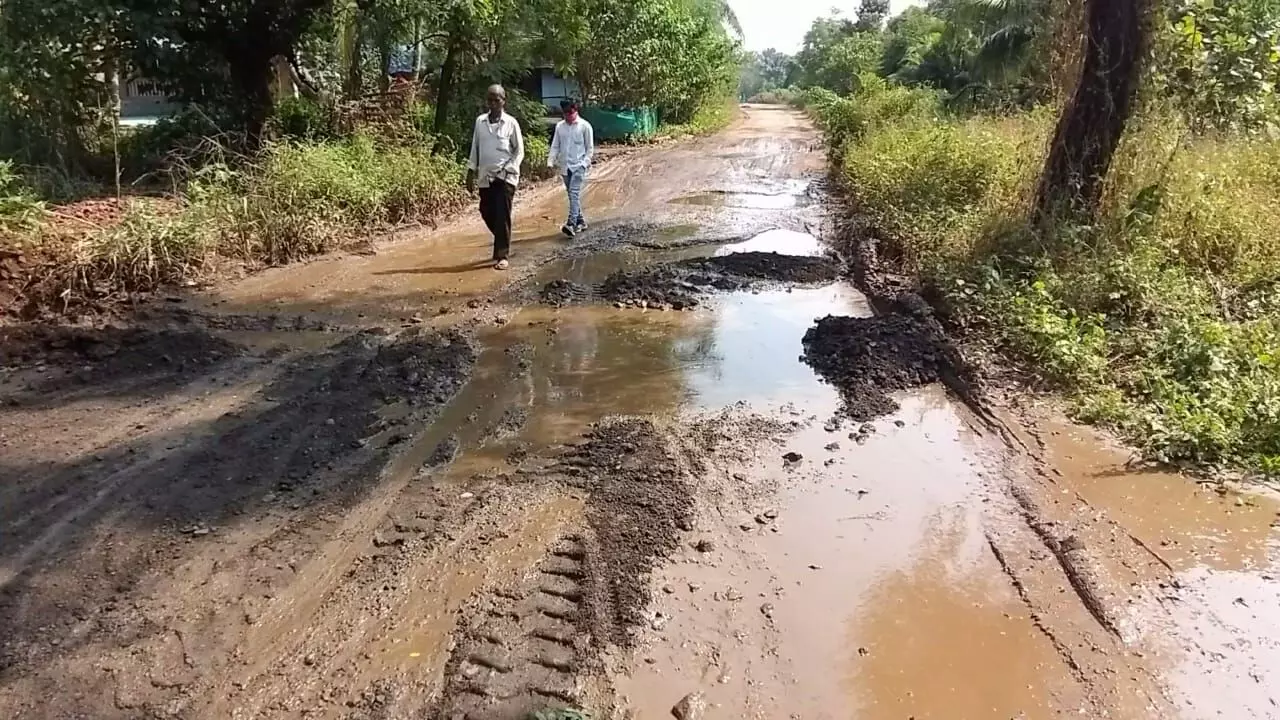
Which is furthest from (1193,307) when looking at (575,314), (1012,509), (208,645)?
(208,645)

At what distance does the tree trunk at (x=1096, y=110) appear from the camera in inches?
311

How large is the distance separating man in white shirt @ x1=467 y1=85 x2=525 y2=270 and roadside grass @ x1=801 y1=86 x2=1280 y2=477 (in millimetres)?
4162

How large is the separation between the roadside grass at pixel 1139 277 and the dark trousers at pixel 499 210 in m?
4.17

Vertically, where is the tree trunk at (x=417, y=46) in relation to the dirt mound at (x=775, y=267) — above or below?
above

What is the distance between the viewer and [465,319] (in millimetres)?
7770

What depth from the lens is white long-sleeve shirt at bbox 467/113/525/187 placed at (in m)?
9.16

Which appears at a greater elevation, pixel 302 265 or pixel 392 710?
pixel 302 265

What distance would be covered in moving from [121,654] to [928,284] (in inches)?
269

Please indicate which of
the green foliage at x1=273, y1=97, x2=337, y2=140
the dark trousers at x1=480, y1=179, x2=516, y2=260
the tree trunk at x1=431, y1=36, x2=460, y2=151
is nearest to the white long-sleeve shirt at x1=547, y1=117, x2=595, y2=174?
the dark trousers at x1=480, y1=179, x2=516, y2=260

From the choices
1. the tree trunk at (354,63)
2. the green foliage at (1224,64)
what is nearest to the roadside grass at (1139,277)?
the green foliage at (1224,64)

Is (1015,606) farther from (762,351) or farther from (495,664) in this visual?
(762,351)

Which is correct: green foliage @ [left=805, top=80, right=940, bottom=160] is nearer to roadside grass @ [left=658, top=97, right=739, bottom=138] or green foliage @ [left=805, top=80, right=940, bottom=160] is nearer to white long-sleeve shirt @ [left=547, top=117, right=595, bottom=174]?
white long-sleeve shirt @ [left=547, top=117, right=595, bottom=174]

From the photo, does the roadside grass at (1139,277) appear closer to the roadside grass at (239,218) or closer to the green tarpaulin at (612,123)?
the roadside grass at (239,218)

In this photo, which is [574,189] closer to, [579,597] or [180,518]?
[180,518]
